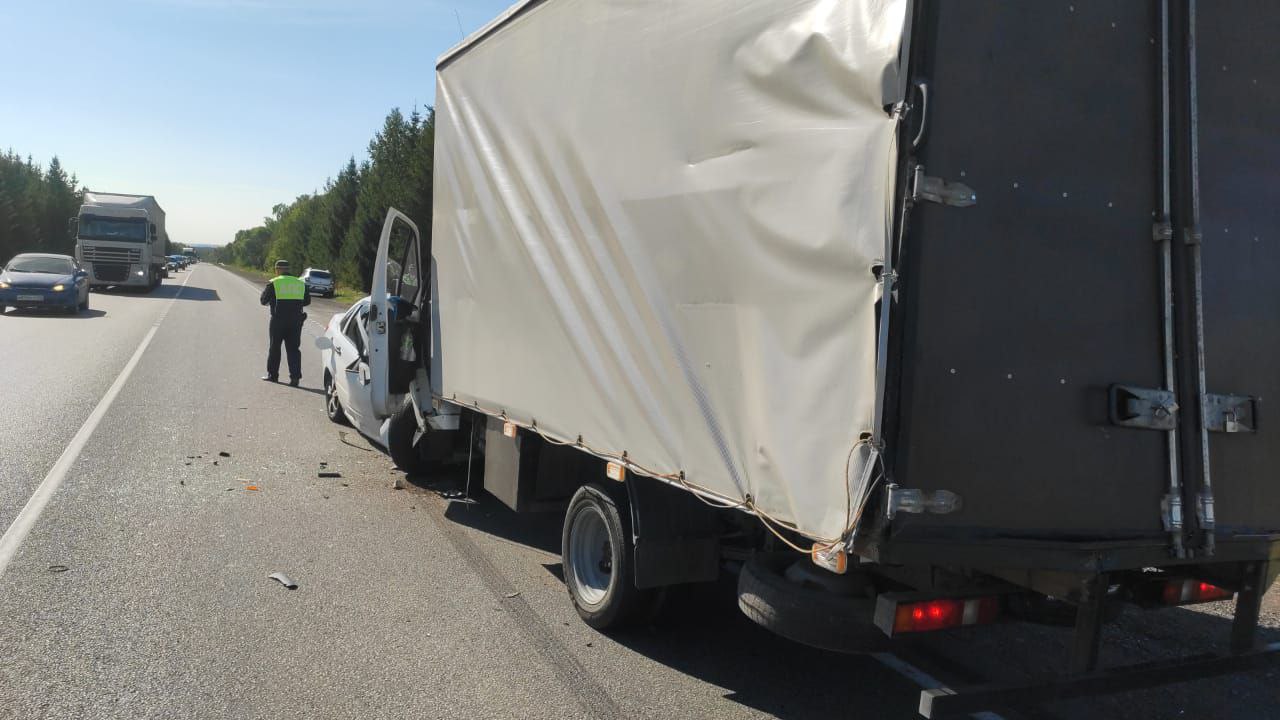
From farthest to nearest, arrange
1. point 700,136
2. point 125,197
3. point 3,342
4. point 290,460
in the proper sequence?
point 125,197 → point 3,342 → point 290,460 → point 700,136

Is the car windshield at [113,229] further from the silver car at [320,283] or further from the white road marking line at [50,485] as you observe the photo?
the white road marking line at [50,485]

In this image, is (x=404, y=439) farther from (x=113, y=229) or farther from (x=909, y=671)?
(x=113, y=229)

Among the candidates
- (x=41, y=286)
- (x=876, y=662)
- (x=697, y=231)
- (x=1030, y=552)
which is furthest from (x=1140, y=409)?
(x=41, y=286)

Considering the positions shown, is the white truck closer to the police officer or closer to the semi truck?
the police officer

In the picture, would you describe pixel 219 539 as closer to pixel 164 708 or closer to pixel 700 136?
pixel 164 708

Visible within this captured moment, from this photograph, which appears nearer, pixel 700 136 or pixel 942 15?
pixel 942 15

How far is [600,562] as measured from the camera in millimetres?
5098

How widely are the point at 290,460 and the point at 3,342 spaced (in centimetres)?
1107

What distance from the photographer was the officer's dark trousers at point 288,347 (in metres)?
13.5

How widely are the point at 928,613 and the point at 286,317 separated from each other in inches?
478

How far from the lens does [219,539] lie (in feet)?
20.2

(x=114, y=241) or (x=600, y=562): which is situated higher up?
(x=114, y=241)

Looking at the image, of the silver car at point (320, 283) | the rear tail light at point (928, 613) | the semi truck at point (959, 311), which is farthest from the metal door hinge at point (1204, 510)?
the silver car at point (320, 283)

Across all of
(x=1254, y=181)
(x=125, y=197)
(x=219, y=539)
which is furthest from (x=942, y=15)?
(x=125, y=197)
